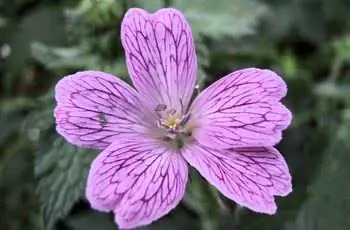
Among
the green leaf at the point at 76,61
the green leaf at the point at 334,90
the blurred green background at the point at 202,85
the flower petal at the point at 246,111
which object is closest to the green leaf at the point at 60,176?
the blurred green background at the point at 202,85

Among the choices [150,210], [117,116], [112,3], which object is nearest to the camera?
[150,210]

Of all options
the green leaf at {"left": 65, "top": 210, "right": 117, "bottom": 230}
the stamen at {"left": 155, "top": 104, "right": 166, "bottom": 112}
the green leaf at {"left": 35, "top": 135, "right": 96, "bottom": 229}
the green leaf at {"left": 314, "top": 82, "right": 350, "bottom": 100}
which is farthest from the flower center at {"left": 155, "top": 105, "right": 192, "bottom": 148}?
the green leaf at {"left": 314, "top": 82, "right": 350, "bottom": 100}

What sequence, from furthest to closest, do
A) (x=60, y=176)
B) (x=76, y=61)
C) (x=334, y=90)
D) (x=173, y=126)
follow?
(x=334, y=90), (x=76, y=61), (x=60, y=176), (x=173, y=126)

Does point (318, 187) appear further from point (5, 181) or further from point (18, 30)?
point (18, 30)

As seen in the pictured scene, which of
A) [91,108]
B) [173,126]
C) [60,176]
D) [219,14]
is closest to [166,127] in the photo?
[173,126]

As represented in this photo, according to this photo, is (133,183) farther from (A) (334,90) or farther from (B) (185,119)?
(A) (334,90)

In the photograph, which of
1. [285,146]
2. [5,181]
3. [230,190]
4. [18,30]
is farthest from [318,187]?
[18,30]

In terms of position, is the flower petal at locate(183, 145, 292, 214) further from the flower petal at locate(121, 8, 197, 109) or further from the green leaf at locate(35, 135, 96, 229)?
the green leaf at locate(35, 135, 96, 229)
